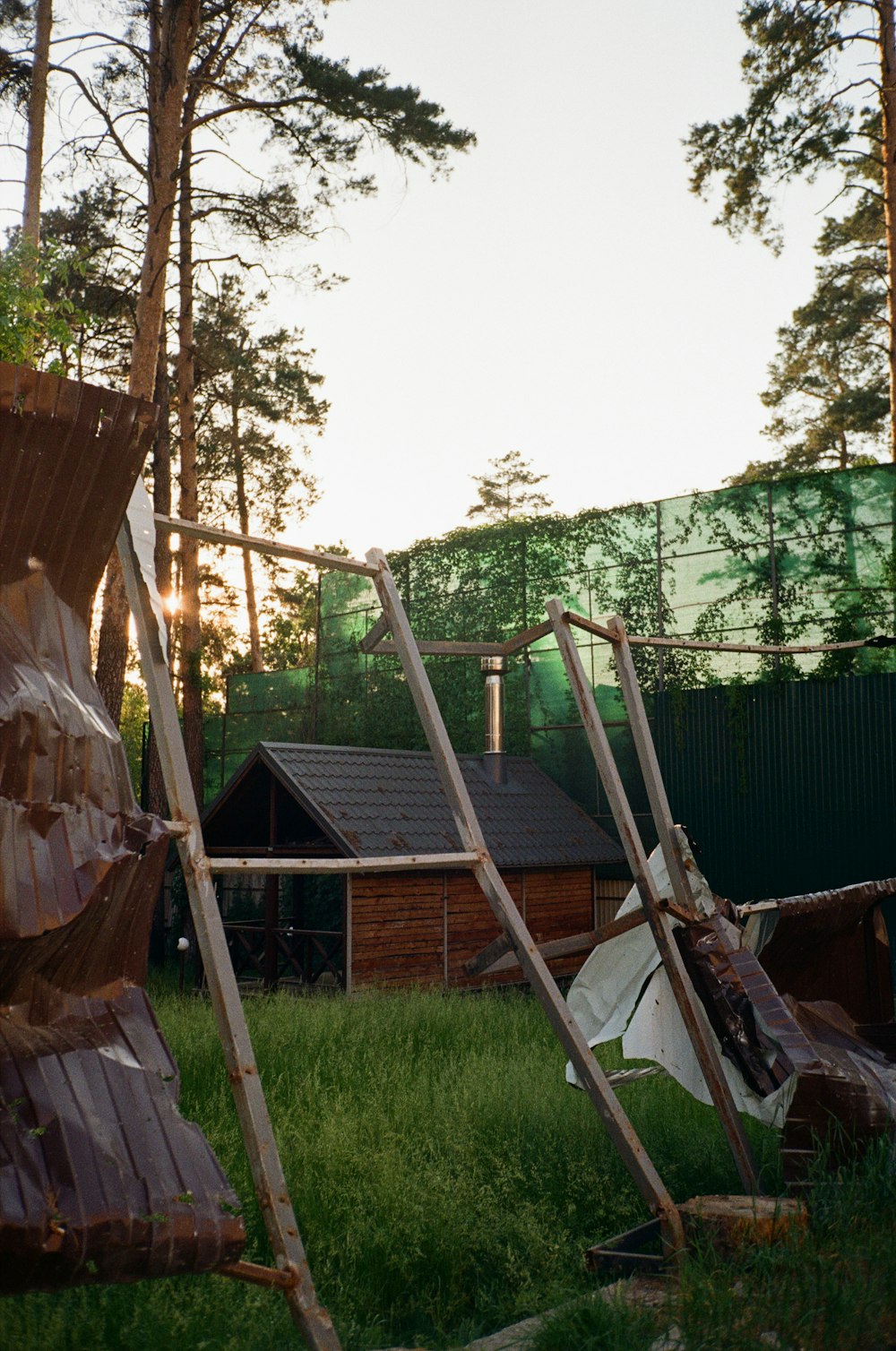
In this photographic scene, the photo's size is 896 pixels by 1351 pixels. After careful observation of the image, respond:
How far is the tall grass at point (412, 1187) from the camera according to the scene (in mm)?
3947

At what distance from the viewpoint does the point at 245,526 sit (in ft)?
93.6

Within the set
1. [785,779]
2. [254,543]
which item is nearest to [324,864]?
[254,543]

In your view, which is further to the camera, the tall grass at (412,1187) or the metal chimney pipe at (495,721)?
the metal chimney pipe at (495,721)

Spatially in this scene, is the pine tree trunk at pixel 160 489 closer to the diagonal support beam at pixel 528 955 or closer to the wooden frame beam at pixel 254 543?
the wooden frame beam at pixel 254 543

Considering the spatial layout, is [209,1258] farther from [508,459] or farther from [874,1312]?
[508,459]

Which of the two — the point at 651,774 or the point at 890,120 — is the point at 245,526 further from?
the point at 651,774

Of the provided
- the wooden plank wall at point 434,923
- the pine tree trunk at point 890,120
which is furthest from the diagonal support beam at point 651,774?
the pine tree trunk at point 890,120

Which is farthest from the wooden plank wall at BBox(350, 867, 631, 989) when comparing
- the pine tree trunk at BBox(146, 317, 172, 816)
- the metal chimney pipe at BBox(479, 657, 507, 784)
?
the pine tree trunk at BBox(146, 317, 172, 816)

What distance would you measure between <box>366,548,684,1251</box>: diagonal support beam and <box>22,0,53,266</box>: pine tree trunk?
11.5m

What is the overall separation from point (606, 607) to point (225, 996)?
44.7ft

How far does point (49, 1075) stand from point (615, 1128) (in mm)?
A: 2635

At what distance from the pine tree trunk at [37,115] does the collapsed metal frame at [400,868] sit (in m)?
10.6

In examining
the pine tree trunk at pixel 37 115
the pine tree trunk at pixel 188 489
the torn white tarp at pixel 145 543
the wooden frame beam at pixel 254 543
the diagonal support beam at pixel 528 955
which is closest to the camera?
the torn white tarp at pixel 145 543

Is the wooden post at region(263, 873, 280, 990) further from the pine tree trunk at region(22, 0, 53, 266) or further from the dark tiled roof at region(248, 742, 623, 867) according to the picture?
the pine tree trunk at region(22, 0, 53, 266)
